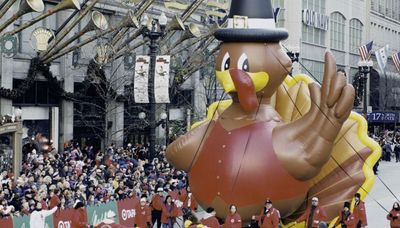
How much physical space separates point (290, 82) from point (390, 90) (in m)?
48.2

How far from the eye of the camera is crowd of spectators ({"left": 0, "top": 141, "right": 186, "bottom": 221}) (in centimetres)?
1659

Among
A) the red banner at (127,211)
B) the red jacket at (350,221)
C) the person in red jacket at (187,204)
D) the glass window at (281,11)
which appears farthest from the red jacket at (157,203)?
the glass window at (281,11)

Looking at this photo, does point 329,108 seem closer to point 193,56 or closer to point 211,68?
point 193,56

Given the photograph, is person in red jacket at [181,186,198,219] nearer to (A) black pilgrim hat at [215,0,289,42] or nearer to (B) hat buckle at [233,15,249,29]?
(A) black pilgrim hat at [215,0,289,42]

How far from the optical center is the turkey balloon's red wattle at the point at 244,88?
1281cm

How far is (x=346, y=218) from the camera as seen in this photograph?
14.2m

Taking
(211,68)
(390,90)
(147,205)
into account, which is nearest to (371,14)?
(390,90)

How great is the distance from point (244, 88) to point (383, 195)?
14009 mm

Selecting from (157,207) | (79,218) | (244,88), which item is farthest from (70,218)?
(244,88)

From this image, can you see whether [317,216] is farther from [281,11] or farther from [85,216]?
[281,11]

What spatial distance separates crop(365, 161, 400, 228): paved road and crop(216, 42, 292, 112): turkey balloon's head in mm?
7164

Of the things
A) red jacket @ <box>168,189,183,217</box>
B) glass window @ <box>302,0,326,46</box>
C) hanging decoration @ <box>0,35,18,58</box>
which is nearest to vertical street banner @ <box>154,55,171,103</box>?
red jacket @ <box>168,189,183,217</box>

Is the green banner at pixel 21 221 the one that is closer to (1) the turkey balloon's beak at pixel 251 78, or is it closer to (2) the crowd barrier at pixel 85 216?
(2) the crowd barrier at pixel 85 216

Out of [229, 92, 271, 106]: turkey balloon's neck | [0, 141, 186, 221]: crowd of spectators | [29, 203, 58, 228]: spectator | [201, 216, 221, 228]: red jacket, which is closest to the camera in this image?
[201, 216, 221, 228]: red jacket
